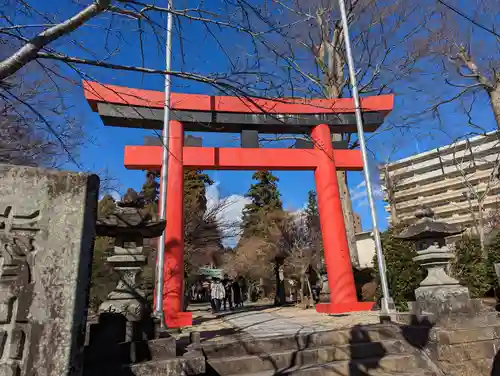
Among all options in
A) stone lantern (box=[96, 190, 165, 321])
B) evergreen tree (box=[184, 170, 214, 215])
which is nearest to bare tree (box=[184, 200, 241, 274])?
evergreen tree (box=[184, 170, 214, 215])

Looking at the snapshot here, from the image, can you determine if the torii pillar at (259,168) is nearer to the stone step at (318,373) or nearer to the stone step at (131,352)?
the stone step at (131,352)

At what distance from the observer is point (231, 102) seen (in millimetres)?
9914

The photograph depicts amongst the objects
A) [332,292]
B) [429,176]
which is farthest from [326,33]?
[429,176]

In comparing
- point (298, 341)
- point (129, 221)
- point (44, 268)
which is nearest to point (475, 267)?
point (298, 341)

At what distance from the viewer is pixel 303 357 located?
432cm

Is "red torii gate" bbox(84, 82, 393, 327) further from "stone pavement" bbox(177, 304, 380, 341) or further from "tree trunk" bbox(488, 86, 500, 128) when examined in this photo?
"tree trunk" bbox(488, 86, 500, 128)

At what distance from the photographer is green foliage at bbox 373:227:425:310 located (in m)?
8.80

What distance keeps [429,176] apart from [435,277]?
47.3 meters

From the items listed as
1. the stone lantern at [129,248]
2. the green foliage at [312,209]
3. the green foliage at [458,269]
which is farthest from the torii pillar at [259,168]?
the green foliage at [312,209]

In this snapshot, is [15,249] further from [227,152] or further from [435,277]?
[227,152]

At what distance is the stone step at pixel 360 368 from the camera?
13.1 feet

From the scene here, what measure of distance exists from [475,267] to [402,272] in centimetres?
186

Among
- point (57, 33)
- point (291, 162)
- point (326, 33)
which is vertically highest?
point (326, 33)

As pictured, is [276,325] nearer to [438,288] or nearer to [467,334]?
[438,288]
